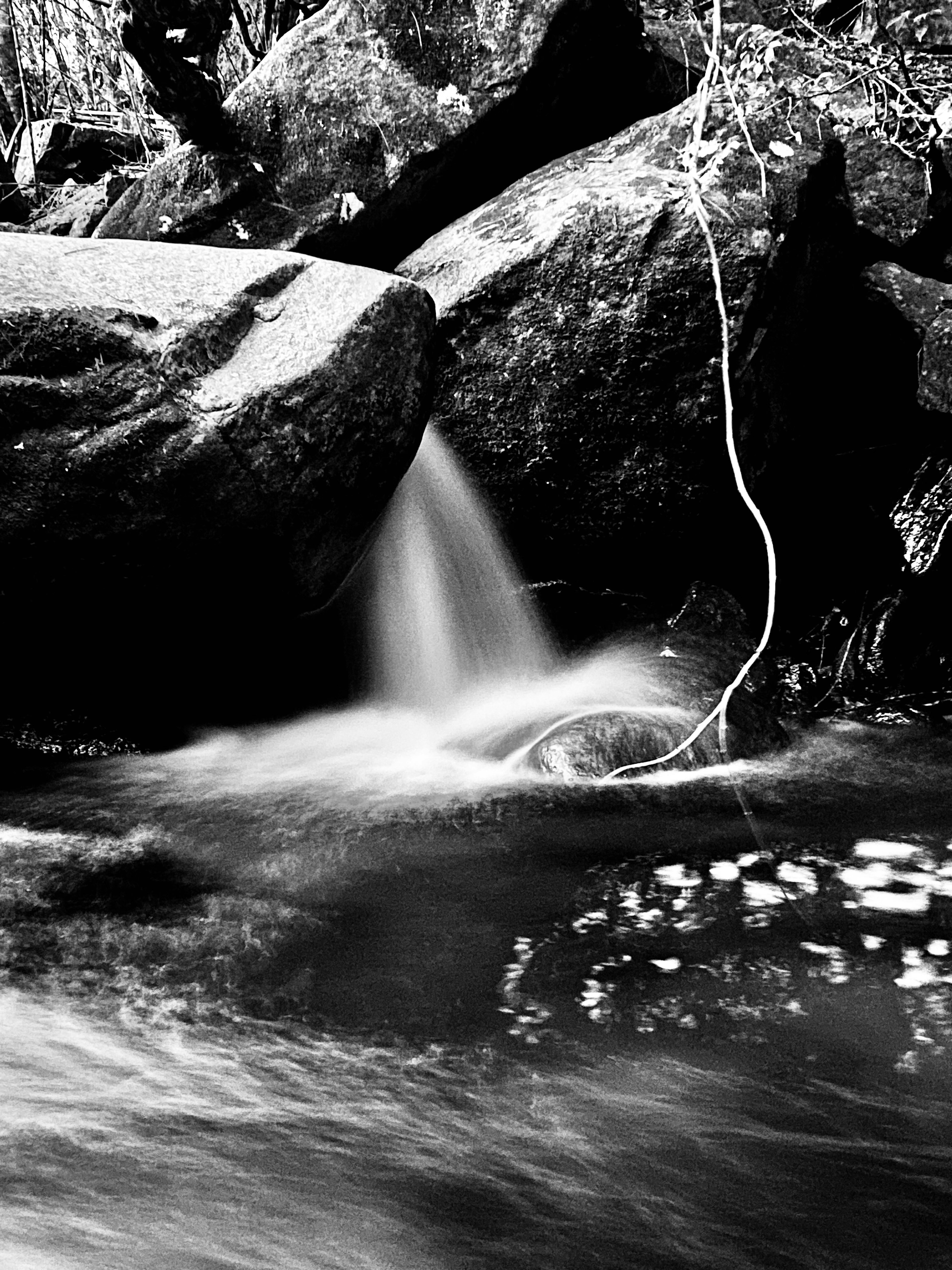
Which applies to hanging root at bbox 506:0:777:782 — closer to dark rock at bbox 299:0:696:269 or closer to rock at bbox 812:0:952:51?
dark rock at bbox 299:0:696:269

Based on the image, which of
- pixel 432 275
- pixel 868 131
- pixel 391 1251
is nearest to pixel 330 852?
Answer: pixel 391 1251

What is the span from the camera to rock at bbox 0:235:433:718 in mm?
4629

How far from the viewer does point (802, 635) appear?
6484 mm

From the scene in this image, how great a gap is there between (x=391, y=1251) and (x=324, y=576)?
3679 mm

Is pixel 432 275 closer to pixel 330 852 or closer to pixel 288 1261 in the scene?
pixel 330 852

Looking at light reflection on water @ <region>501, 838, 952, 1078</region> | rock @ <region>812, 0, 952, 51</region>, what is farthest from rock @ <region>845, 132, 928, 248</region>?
light reflection on water @ <region>501, 838, 952, 1078</region>

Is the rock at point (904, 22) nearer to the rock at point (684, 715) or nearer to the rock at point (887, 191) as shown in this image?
the rock at point (887, 191)

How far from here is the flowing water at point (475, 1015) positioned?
7.00 feet

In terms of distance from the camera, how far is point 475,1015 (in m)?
2.90

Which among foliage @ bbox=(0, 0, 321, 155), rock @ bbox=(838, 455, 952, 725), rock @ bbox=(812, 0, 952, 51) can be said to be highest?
foliage @ bbox=(0, 0, 321, 155)

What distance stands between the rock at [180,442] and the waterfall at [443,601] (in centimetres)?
40

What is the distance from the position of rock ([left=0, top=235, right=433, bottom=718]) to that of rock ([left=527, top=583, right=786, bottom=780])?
4.81ft

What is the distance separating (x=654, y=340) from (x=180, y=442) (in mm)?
2366

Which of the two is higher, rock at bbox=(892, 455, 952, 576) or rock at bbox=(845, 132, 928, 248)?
rock at bbox=(845, 132, 928, 248)
